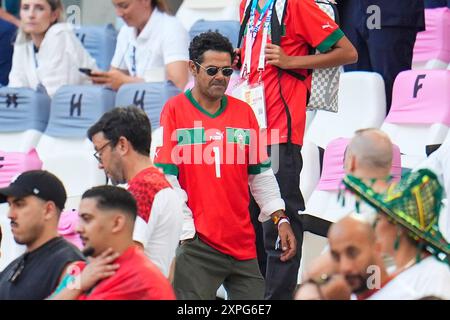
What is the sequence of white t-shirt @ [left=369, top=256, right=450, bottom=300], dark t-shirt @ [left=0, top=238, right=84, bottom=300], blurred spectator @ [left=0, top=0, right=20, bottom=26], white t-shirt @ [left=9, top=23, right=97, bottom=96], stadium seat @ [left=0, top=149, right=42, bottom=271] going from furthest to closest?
1. blurred spectator @ [left=0, top=0, right=20, bottom=26]
2. white t-shirt @ [left=9, top=23, right=97, bottom=96]
3. stadium seat @ [left=0, top=149, right=42, bottom=271]
4. dark t-shirt @ [left=0, top=238, right=84, bottom=300]
5. white t-shirt @ [left=369, top=256, right=450, bottom=300]

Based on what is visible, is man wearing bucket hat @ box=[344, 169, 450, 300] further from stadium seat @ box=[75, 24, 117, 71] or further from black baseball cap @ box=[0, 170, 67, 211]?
stadium seat @ box=[75, 24, 117, 71]

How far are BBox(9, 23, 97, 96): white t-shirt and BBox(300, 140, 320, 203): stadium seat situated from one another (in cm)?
210

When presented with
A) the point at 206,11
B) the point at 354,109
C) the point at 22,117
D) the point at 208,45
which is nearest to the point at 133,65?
the point at 22,117

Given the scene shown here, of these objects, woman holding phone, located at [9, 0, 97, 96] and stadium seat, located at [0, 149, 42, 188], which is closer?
stadium seat, located at [0, 149, 42, 188]

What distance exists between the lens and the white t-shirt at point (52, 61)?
29.5 feet

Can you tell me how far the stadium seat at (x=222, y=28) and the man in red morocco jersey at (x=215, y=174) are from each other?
7.91 feet

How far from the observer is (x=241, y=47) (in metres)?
6.68

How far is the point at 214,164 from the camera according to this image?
19.8ft

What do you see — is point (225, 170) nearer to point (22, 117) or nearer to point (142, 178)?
point (142, 178)

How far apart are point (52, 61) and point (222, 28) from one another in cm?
117

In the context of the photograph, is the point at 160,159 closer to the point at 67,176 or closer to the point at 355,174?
the point at 355,174

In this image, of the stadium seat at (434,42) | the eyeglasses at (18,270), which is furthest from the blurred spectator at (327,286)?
the stadium seat at (434,42)

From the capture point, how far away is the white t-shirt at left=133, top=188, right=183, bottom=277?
562cm

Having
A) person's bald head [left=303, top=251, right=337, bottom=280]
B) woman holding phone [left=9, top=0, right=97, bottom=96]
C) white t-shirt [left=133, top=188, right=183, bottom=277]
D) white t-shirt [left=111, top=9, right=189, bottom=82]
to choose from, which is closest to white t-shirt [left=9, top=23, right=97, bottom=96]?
woman holding phone [left=9, top=0, right=97, bottom=96]
